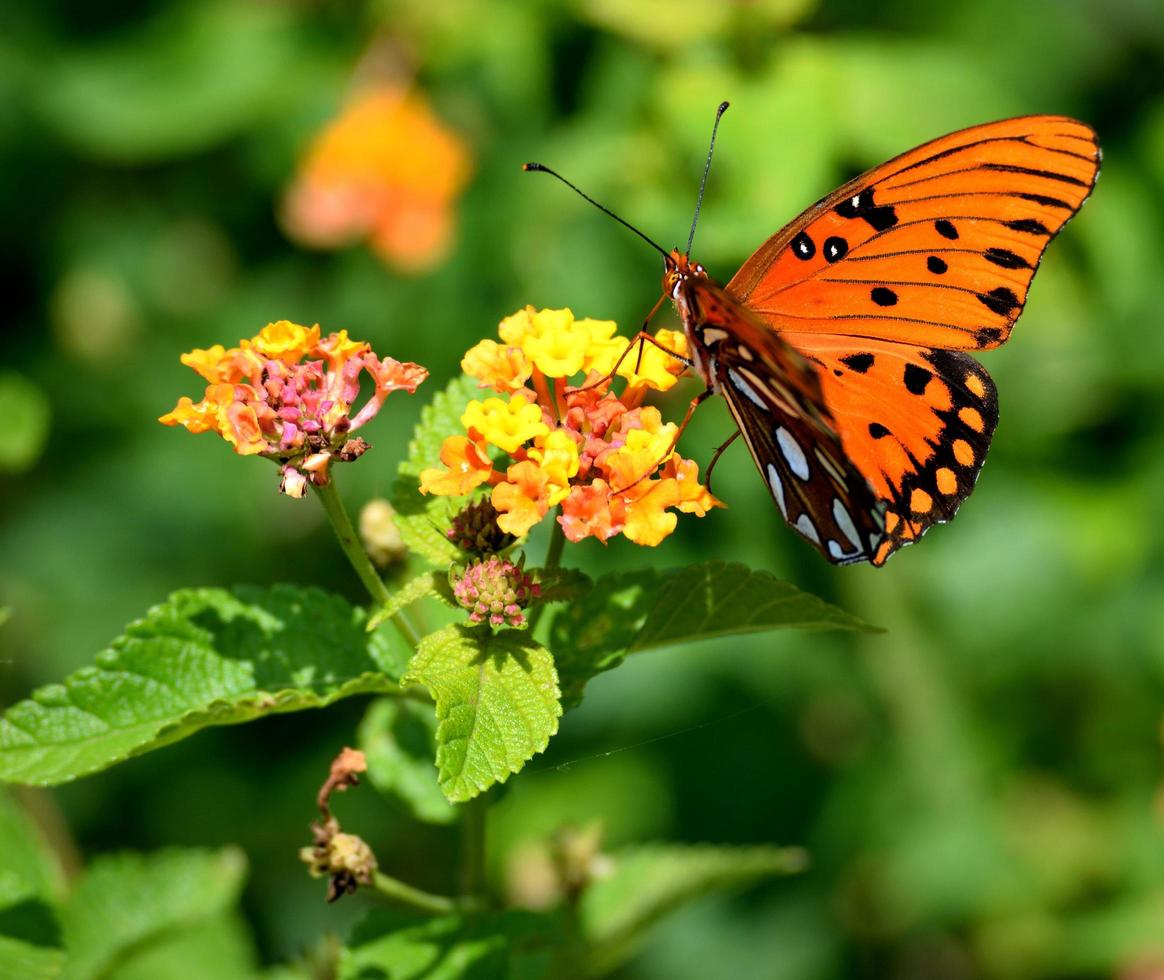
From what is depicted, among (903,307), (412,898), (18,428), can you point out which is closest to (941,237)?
(903,307)

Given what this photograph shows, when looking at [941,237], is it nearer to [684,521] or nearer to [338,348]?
[338,348]

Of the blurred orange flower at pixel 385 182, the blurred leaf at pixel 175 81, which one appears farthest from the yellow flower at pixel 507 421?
the blurred leaf at pixel 175 81

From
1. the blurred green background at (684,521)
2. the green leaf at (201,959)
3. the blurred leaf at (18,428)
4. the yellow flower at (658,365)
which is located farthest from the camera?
the blurred green background at (684,521)

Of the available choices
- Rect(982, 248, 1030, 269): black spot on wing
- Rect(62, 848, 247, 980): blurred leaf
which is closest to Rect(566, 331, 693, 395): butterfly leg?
Rect(982, 248, 1030, 269): black spot on wing

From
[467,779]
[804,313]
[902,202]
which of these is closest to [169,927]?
[467,779]

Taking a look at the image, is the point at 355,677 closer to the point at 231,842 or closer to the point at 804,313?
the point at 804,313

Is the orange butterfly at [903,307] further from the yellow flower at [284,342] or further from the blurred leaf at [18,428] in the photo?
the blurred leaf at [18,428]
